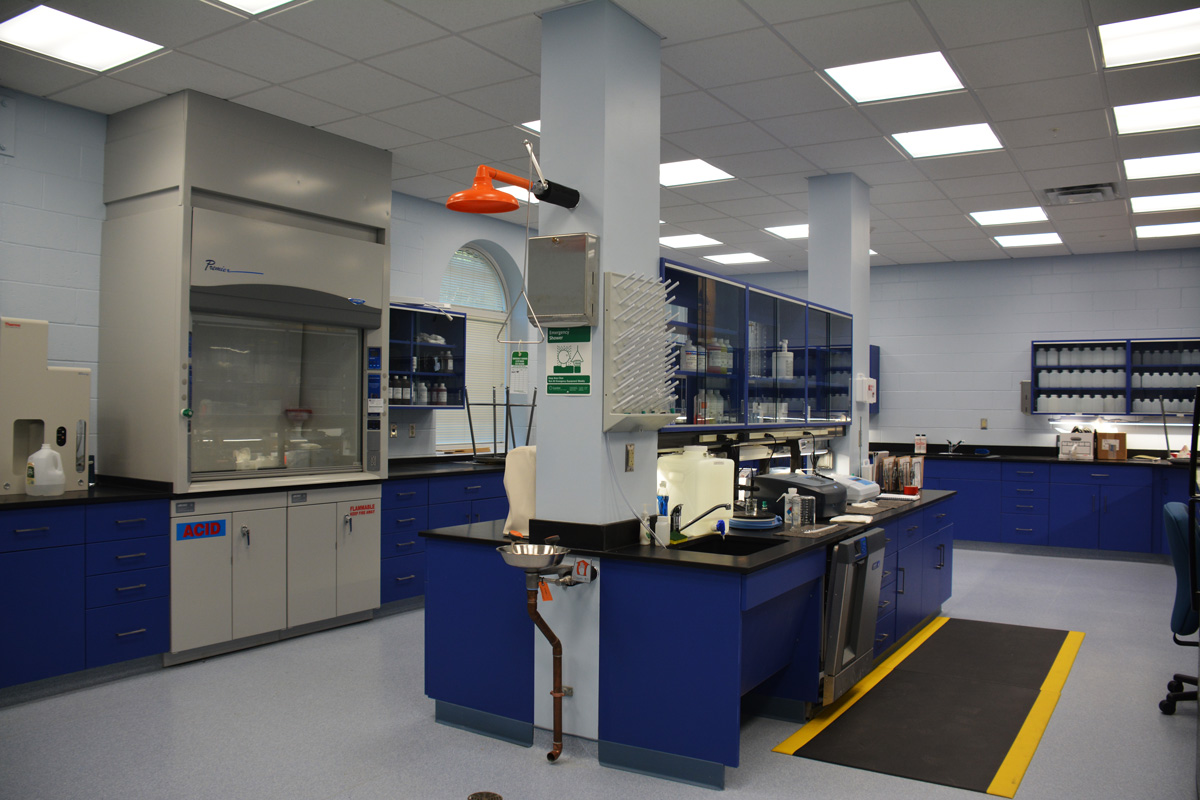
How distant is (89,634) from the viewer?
3.74 m

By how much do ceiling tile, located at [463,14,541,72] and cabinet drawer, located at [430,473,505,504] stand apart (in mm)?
2751

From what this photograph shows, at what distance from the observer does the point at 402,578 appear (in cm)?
519

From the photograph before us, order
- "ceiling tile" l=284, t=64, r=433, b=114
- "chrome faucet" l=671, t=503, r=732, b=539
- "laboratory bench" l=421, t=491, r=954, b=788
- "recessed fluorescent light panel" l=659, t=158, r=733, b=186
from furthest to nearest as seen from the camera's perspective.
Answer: "recessed fluorescent light panel" l=659, t=158, r=733, b=186 < "ceiling tile" l=284, t=64, r=433, b=114 < "chrome faucet" l=671, t=503, r=732, b=539 < "laboratory bench" l=421, t=491, r=954, b=788

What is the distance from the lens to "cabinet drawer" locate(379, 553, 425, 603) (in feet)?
16.7

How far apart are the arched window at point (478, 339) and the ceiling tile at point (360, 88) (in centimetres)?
248

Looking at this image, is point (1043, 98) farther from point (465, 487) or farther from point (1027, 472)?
point (1027, 472)

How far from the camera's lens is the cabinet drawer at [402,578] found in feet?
16.7

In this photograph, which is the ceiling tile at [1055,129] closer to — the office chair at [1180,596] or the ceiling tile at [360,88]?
the office chair at [1180,596]

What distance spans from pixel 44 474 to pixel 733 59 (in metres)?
3.73

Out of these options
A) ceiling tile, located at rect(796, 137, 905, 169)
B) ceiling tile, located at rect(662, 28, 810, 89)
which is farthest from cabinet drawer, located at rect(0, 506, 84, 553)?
ceiling tile, located at rect(796, 137, 905, 169)

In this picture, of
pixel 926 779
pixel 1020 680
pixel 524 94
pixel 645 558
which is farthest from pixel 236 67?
pixel 1020 680

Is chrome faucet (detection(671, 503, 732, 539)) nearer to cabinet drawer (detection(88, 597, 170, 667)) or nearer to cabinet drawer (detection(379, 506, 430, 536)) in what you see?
cabinet drawer (detection(379, 506, 430, 536))

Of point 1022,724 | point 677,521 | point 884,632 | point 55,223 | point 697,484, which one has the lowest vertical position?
point 1022,724

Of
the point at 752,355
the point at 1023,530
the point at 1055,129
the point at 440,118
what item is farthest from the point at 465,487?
the point at 1023,530
